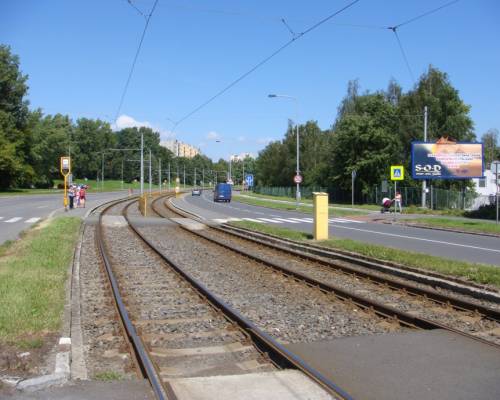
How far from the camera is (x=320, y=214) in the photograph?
18.9 metres

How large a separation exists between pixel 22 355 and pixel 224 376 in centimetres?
227

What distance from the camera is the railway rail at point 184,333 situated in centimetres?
580

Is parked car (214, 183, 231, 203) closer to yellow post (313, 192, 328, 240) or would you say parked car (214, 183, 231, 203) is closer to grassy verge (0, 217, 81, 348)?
yellow post (313, 192, 328, 240)

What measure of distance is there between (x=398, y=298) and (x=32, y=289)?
6.23 m

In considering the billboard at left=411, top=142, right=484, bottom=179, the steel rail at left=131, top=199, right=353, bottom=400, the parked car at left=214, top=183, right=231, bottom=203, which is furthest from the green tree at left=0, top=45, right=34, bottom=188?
the steel rail at left=131, top=199, right=353, bottom=400

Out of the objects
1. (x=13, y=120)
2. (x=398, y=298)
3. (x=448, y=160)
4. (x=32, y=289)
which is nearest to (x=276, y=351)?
(x=398, y=298)

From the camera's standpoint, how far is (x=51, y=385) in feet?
17.0

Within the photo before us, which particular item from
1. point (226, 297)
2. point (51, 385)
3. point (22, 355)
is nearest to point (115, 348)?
point (22, 355)

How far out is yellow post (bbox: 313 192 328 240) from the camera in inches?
738

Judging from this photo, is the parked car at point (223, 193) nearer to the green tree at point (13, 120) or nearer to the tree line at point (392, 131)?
the tree line at point (392, 131)

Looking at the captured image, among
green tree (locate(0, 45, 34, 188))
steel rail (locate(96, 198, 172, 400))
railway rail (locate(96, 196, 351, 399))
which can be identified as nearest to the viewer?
steel rail (locate(96, 198, 172, 400))

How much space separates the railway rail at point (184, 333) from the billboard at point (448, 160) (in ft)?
107

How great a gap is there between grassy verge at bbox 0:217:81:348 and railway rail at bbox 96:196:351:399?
3.31ft

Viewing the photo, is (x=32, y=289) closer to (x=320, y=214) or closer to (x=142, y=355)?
(x=142, y=355)
